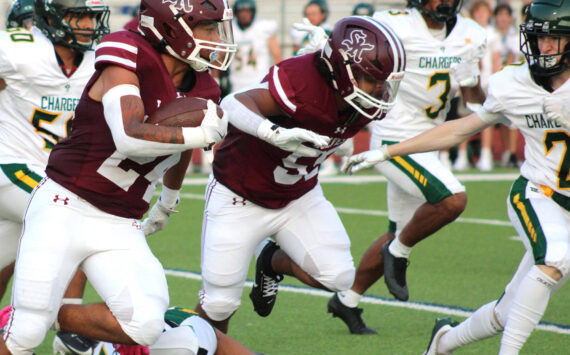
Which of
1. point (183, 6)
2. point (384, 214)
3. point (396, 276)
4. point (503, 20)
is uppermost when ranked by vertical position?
point (183, 6)

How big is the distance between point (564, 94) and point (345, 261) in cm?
130

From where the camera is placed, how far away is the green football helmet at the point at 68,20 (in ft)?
15.4

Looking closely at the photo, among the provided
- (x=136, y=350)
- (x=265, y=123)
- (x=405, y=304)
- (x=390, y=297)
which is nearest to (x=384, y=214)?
(x=390, y=297)

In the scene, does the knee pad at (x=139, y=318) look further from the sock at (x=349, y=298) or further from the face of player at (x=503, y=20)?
the face of player at (x=503, y=20)

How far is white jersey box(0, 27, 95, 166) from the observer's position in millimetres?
4680

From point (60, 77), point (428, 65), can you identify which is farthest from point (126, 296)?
point (428, 65)

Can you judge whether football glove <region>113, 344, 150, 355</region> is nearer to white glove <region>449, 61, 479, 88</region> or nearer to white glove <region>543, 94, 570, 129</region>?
white glove <region>543, 94, 570, 129</region>

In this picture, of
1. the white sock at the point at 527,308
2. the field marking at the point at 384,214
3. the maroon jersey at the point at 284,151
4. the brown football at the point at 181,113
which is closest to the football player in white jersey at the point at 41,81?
the maroon jersey at the point at 284,151

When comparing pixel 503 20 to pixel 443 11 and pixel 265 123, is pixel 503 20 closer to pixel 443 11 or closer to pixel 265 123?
pixel 443 11

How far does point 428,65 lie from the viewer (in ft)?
19.3

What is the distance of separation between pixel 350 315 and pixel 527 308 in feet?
4.67

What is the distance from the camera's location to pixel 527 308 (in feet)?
12.7

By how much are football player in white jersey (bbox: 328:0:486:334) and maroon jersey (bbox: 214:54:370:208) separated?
1.00 metres

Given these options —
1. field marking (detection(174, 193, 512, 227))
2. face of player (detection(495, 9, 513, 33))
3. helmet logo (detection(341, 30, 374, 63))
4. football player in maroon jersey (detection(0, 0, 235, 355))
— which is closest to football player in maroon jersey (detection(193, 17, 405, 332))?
helmet logo (detection(341, 30, 374, 63))
